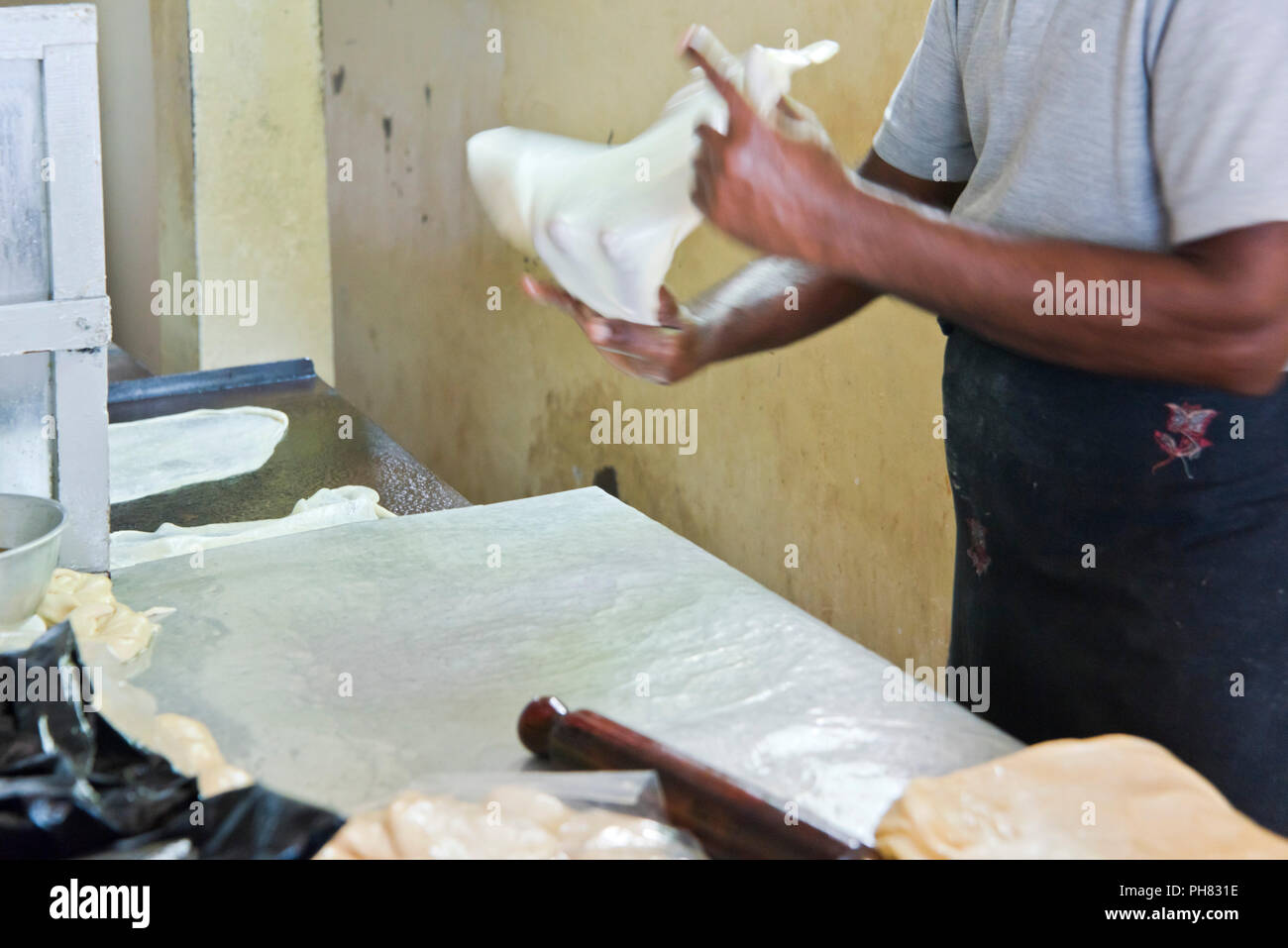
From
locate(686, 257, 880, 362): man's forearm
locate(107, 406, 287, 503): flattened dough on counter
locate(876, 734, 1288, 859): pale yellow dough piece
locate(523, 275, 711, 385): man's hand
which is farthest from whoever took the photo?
locate(107, 406, 287, 503): flattened dough on counter

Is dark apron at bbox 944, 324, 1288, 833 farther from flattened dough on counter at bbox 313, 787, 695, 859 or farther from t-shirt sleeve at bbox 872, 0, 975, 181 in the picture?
flattened dough on counter at bbox 313, 787, 695, 859

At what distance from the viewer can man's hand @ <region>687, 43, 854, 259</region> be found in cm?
100

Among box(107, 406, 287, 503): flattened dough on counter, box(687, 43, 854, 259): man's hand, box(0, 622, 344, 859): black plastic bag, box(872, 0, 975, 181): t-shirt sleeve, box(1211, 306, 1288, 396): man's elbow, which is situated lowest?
box(0, 622, 344, 859): black plastic bag

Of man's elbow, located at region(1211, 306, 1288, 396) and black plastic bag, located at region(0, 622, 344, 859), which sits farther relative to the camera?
man's elbow, located at region(1211, 306, 1288, 396)

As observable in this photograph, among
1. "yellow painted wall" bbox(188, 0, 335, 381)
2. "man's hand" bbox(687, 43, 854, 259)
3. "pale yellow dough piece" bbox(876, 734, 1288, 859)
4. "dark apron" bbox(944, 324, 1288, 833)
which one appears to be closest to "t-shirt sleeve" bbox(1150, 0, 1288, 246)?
"dark apron" bbox(944, 324, 1288, 833)

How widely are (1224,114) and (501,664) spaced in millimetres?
797

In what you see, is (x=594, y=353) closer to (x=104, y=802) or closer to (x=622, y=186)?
(x=622, y=186)

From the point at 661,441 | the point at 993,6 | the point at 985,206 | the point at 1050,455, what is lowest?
the point at 661,441

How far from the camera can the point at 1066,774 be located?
33.5 inches

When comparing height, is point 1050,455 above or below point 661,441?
above

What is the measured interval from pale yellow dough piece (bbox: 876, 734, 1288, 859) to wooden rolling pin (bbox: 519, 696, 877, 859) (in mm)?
Answer: 57
